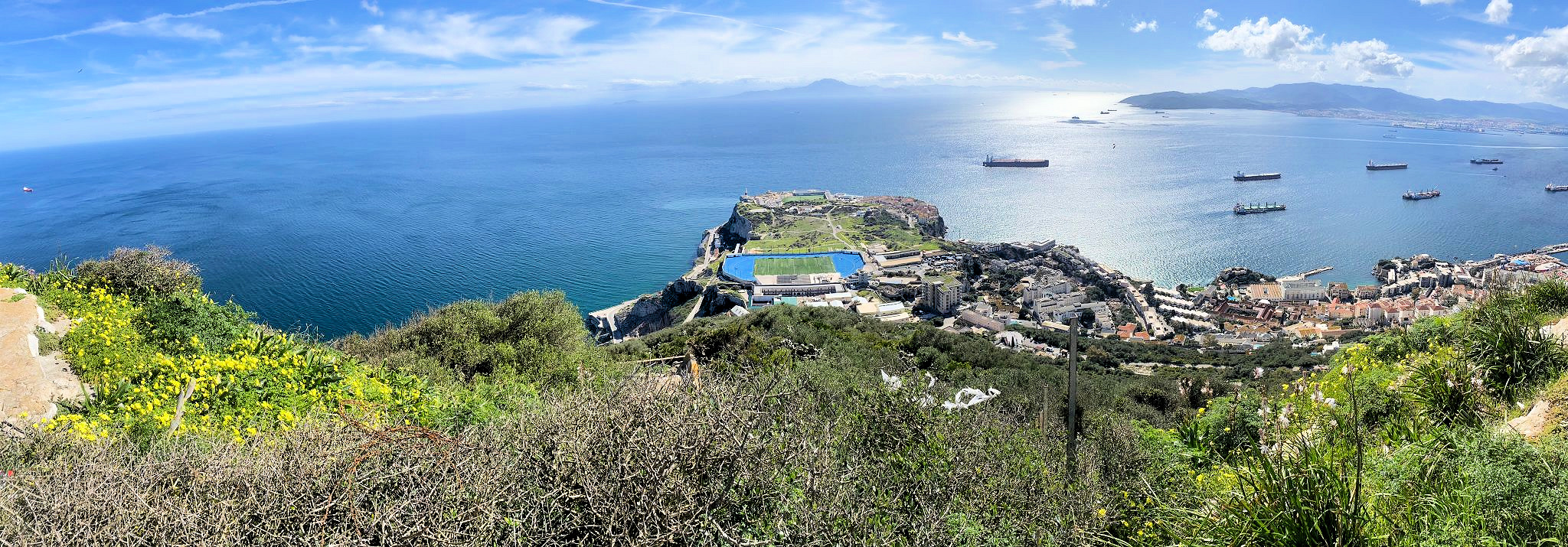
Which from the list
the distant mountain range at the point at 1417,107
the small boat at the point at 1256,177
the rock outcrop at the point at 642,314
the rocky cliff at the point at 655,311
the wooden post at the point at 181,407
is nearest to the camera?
the wooden post at the point at 181,407

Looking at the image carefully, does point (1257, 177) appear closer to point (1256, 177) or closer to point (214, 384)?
point (1256, 177)

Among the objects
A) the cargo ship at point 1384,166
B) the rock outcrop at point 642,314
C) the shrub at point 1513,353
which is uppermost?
the cargo ship at point 1384,166

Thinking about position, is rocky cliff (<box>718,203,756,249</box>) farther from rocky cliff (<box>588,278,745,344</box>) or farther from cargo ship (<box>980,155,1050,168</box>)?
cargo ship (<box>980,155,1050,168</box>)

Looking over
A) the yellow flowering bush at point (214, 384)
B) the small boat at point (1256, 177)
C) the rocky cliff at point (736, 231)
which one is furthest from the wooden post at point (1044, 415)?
the small boat at point (1256, 177)

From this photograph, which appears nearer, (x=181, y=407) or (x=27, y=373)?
Answer: (x=181, y=407)

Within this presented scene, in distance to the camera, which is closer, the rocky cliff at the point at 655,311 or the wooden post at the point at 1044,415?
the wooden post at the point at 1044,415

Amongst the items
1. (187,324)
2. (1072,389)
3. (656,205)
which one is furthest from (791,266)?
(1072,389)

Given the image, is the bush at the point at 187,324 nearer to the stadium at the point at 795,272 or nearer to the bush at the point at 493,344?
the bush at the point at 493,344
